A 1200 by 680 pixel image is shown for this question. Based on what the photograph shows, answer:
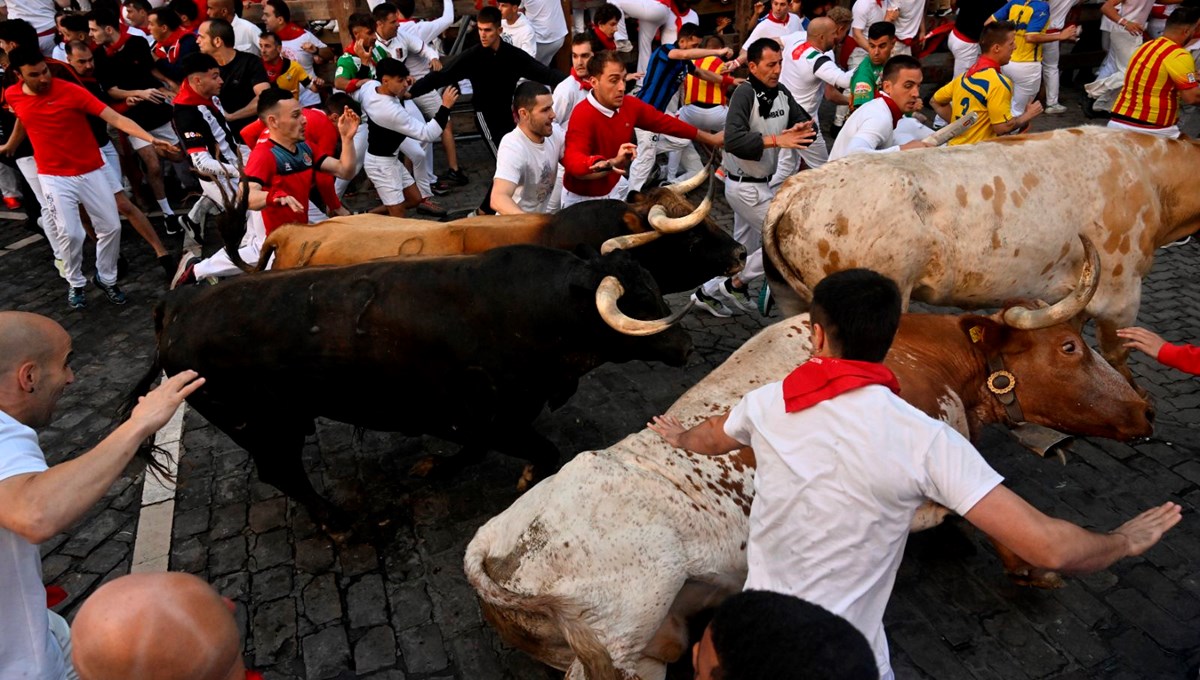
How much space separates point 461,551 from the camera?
5.08 metres

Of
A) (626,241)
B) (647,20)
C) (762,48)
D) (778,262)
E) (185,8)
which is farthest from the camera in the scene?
(647,20)

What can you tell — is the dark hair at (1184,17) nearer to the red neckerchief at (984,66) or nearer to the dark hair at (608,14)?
the red neckerchief at (984,66)

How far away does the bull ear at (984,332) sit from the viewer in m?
4.38

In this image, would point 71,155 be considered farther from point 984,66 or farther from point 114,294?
point 984,66

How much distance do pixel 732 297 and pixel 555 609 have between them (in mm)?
4673

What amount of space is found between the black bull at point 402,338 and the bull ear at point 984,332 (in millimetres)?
1590

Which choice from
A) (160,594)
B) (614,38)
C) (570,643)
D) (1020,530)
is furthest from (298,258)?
(614,38)

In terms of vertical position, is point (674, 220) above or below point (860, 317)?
below

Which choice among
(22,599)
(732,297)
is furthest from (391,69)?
(22,599)

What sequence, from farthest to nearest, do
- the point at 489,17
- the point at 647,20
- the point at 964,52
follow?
the point at 964,52, the point at 647,20, the point at 489,17

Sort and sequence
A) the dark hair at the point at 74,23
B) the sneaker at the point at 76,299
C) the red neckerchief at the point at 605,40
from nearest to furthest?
the sneaker at the point at 76,299 < the dark hair at the point at 74,23 < the red neckerchief at the point at 605,40

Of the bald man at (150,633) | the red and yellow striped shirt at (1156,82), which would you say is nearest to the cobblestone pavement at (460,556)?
the red and yellow striped shirt at (1156,82)

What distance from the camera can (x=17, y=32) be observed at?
7695mm

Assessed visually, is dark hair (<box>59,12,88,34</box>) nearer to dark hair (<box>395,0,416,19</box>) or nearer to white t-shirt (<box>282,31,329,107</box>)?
white t-shirt (<box>282,31,329,107</box>)
